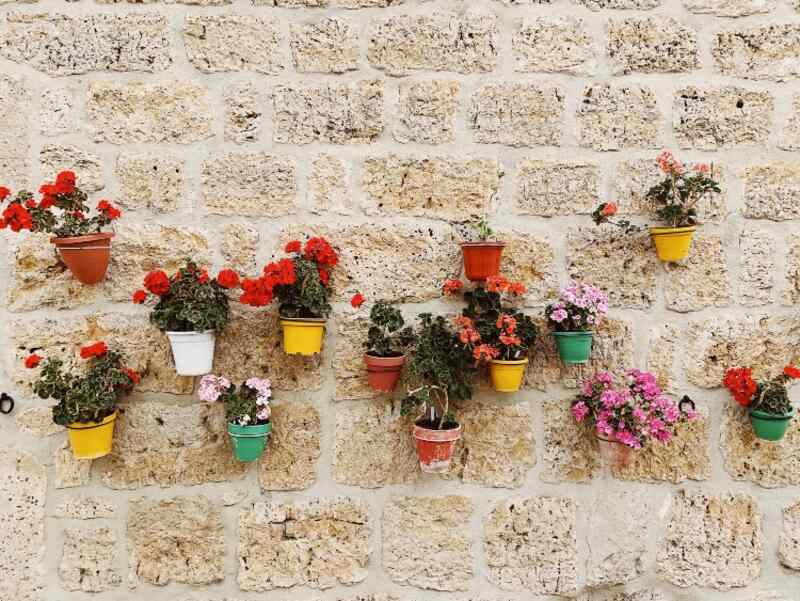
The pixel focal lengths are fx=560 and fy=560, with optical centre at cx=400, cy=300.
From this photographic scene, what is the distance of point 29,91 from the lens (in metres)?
2.01

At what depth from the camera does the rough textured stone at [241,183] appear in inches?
80.5

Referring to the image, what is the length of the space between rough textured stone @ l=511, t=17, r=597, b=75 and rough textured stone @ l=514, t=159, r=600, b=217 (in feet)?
1.18

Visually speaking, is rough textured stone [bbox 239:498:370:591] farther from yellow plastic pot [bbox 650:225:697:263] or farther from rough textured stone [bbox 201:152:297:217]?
yellow plastic pot [bbox 650:225:697:263]

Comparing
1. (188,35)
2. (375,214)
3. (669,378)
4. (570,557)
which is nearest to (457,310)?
(375,214)

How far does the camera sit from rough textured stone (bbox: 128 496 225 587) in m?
2.03

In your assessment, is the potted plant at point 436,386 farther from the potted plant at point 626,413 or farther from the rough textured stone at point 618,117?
the rough textured stone at point 618,117

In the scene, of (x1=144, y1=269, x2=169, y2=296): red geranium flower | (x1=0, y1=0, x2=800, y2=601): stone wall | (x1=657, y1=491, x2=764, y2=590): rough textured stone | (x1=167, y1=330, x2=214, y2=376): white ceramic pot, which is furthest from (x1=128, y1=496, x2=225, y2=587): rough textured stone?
(x1=657, y1=491, x2=764, y2=590): rough textured stone

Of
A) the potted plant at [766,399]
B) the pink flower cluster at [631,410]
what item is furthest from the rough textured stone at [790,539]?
the pink flower cluster at [631,410]

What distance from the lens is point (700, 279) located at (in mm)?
2135

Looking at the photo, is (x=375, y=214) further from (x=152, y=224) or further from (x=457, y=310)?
(x=152, y=224)

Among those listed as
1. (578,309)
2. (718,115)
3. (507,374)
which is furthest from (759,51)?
(507,374)

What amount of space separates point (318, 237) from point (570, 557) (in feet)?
4.99

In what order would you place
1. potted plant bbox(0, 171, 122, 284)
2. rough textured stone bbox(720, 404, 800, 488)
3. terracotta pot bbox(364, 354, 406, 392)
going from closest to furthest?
potted plant bbox(0, 171, 122, 284), terracotta pot bbox(364, 354, 406, 392), rough textured stone bbox(720, 404, 800, 488)

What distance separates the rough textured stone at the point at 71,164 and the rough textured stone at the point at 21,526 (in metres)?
0.99
